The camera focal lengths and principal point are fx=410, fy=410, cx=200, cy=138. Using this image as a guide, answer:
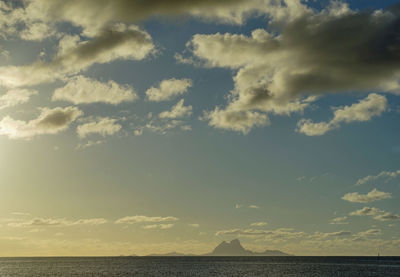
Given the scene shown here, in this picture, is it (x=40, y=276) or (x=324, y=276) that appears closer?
(x=324, y=276)

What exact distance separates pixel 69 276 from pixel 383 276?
9703cm

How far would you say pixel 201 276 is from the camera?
120938 millimetres

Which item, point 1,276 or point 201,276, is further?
point 1,276

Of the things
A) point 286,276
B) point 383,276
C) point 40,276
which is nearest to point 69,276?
point 40,276

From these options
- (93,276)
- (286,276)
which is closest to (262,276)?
(286,276)

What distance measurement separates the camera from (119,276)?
124 metres

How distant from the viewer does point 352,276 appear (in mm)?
119438

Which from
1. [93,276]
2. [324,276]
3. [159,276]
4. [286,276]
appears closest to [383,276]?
[324,276]

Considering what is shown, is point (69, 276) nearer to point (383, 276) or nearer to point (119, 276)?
point (119, 276)

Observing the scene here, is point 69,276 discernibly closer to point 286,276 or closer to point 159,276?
point 159,276

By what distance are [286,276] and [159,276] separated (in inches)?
1479

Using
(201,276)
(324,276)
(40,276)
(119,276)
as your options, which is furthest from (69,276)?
(324,276)

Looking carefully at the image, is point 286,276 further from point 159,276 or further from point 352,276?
point 159,276

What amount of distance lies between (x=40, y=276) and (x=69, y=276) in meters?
9.43
